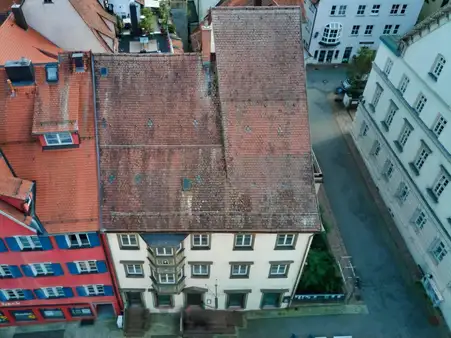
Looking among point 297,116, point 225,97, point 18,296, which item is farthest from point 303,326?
point 18,296

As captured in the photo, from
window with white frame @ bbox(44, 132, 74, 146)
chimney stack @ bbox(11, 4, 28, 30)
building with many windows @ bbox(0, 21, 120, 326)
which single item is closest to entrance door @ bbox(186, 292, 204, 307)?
building with many windows @ bbox(0, 21, 120, 326)

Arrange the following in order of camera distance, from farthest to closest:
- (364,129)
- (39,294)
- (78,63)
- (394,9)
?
(394,9) < (364,129) < (39,294) < (78,63)

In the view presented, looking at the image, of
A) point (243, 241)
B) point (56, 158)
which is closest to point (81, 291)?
point (56, 158)

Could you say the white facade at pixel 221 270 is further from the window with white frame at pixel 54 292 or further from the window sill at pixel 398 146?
the window sill at pixel 398 146

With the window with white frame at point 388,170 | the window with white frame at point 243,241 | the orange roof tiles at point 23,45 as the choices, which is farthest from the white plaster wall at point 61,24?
the window with white frame at point 388,170

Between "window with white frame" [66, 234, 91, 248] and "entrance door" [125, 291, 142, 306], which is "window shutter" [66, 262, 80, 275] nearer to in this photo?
"window with white frame" [66, 234, 91, 248]

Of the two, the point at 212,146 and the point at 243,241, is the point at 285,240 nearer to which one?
the point at 243,241
